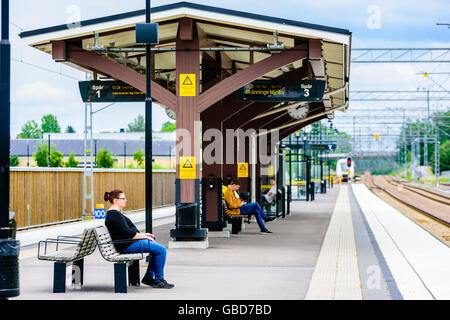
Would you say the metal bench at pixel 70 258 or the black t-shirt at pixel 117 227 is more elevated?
the black t-shirt at pixel 117 227

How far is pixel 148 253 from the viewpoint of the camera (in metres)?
9.42

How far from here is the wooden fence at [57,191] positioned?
19547mm

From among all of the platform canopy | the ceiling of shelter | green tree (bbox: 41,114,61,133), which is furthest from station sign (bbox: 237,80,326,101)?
green tree (bbox: 41,114,61,133)

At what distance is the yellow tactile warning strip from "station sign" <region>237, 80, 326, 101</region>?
2886 millimetres

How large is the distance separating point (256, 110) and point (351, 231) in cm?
367

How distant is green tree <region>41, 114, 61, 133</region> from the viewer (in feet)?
414

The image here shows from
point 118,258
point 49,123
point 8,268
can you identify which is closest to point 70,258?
point 118,258

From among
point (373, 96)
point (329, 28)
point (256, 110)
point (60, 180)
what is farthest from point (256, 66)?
point (373, 96)

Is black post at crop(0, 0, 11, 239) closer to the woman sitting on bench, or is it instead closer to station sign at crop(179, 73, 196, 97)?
the woman sitting on bench

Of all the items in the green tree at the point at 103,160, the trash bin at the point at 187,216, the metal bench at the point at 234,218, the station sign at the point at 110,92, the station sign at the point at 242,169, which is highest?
the station sign at the point at 110,92

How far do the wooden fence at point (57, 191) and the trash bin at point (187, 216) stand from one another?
20.2ft

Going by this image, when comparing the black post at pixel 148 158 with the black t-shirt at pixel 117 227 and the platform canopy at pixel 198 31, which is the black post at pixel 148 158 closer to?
the platform canopy at pixel 198 31

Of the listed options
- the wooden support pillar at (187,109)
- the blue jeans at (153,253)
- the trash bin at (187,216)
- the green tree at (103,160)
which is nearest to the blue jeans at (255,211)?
the trash bin at (187,216)
